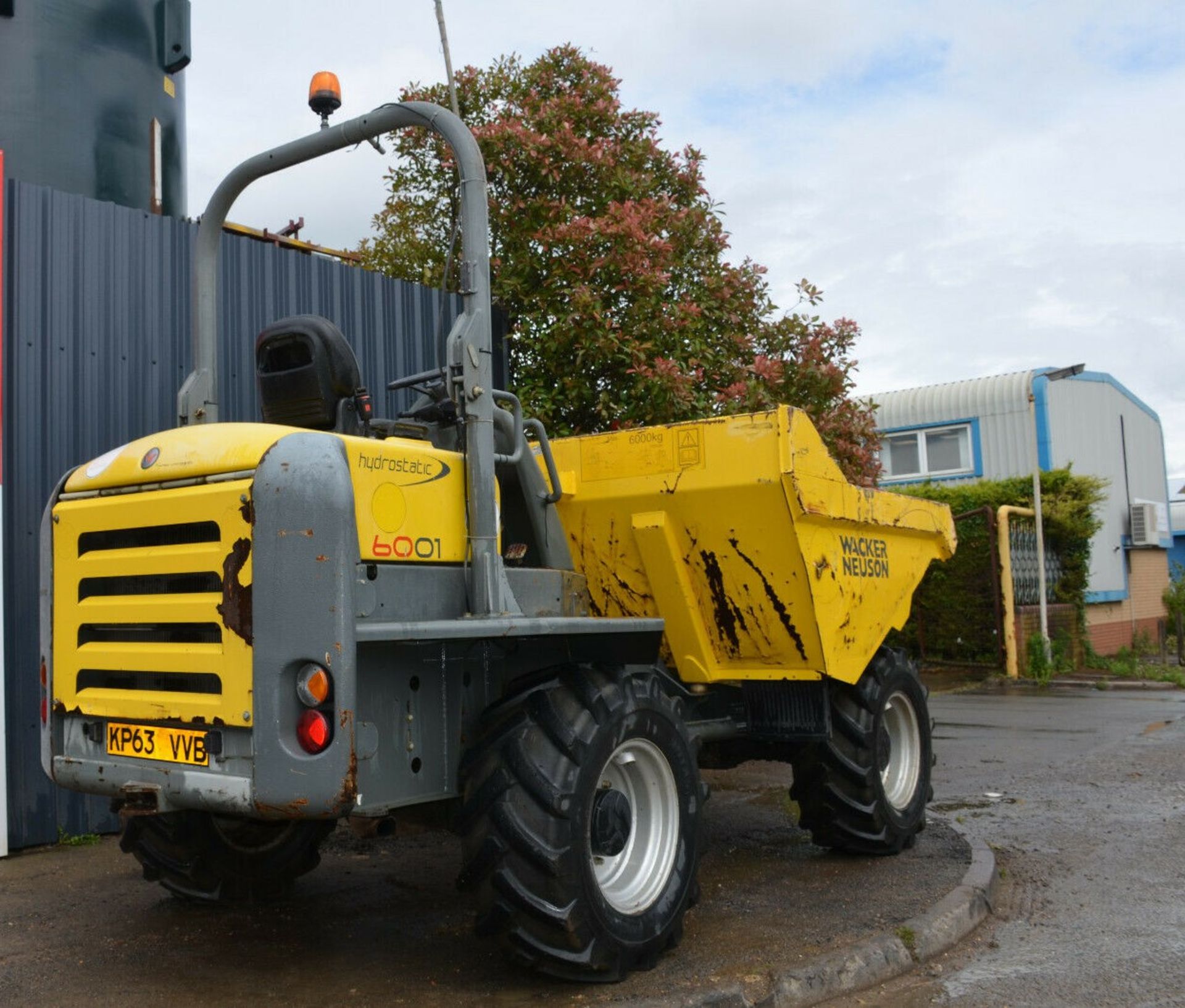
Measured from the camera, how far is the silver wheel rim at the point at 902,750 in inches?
276

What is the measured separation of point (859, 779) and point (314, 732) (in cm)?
339

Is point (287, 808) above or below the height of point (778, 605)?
below

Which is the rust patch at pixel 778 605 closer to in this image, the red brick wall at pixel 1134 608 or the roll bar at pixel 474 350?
the roll bar at pixel 474 350

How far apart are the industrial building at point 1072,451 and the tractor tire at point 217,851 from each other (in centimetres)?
1938

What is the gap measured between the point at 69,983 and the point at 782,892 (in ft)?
10.2

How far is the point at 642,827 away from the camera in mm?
5090

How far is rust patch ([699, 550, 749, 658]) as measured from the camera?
5891mm

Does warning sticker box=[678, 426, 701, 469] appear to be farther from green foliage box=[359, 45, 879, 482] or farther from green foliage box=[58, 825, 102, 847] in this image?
green foliage box=[58, 825, 102, 847]

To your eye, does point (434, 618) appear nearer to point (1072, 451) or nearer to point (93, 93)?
point (93, 93)

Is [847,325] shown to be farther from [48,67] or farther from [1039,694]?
[1039,694]

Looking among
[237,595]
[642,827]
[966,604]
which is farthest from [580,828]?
[966,604]

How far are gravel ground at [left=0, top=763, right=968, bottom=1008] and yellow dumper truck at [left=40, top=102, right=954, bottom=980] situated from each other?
232mm

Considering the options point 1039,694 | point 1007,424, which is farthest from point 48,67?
point 1007,424

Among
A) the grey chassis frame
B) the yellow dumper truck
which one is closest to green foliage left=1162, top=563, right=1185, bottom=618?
the yellow dumper truck
